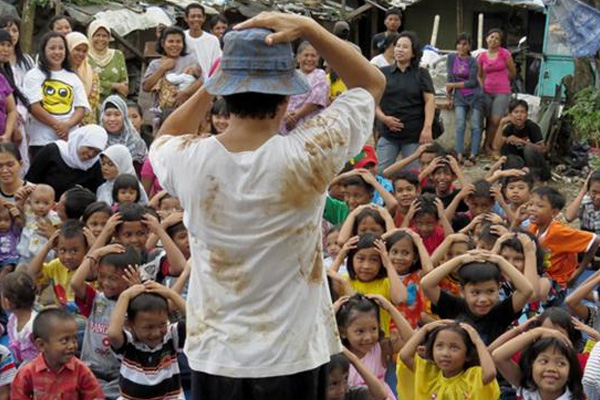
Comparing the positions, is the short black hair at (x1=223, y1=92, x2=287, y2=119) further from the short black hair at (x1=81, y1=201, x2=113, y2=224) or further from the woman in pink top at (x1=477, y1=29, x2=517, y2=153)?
the woman in pink top at (x1=477, y1=29, x2=517, y2=153)

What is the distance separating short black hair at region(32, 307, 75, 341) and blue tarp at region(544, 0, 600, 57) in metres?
→ 8.58

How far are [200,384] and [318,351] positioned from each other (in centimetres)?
33

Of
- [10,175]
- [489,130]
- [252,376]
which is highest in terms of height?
[252,376]

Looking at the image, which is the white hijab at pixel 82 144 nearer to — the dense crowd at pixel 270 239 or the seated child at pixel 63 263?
the dense crowd at pixel 270 239

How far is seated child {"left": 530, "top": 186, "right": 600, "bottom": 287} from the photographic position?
7.03 metres

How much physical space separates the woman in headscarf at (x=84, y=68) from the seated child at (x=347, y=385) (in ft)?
14.9

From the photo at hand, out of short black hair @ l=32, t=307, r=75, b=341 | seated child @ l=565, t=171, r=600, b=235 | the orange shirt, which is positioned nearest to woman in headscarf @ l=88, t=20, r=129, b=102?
seated child @ l=565, t=171, r=600, b=235

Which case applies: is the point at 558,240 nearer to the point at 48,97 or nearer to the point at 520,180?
the point at 520,180

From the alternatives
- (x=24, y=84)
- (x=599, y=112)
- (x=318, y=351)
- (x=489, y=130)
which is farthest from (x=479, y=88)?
(x=318, y=351)

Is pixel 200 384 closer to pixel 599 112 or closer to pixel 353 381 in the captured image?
pixel 353 381

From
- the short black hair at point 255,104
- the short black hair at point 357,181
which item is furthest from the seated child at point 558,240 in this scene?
the short black hair at point 255,104

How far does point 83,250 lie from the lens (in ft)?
20.9

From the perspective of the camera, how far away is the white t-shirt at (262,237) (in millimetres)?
2984

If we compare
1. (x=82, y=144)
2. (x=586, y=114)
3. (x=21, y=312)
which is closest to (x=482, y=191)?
(x=82, y=144)
